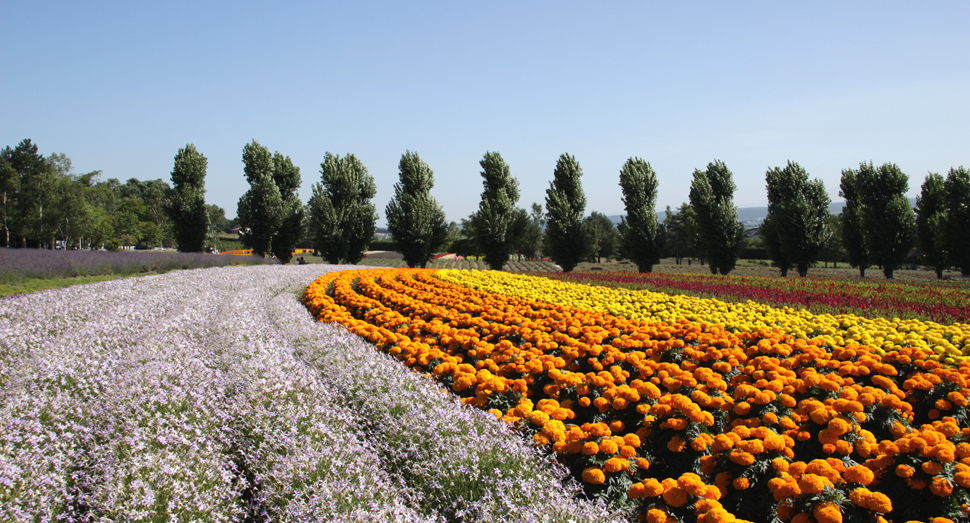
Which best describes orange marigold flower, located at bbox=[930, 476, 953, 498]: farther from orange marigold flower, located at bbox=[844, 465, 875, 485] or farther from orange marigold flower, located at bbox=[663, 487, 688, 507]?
orange marigold flower, located at bbox=[663, 487, 688, 507]

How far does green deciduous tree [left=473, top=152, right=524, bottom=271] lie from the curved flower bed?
20.3 metres

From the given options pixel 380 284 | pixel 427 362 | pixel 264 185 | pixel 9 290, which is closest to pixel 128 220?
pixel 264 185

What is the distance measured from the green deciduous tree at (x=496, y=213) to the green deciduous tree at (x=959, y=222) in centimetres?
2615

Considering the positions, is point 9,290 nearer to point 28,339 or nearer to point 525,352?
point 28,339

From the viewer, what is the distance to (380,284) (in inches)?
543

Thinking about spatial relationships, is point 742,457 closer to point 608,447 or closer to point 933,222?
point 608,447

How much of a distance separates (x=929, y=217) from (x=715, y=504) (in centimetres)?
4019

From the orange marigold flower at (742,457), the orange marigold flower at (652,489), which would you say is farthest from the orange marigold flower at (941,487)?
the orange marigold flower at (652,489)

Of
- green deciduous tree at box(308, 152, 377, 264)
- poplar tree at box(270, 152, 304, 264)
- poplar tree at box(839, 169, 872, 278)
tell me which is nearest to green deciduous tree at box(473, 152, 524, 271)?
green deciduous tree at box(308, 152, 377, 264)

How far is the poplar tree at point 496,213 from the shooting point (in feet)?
108

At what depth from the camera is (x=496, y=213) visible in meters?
33.2

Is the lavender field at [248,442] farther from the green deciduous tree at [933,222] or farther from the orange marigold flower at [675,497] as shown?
the green deciduous tree at [933,222]

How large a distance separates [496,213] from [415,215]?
600 cm

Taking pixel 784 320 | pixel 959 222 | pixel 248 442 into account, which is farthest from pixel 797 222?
pixel 248 442
